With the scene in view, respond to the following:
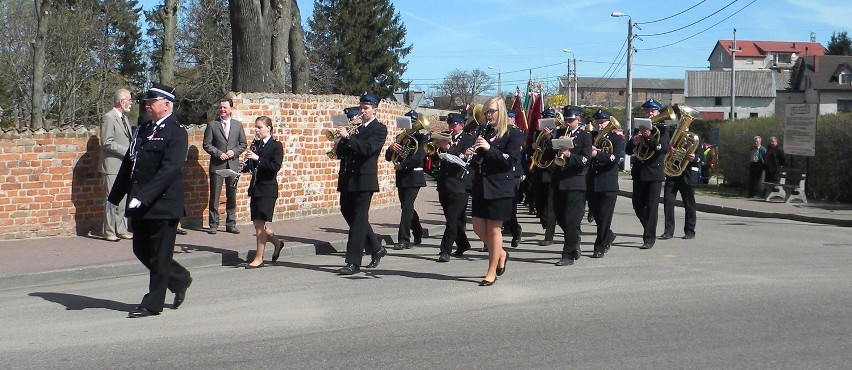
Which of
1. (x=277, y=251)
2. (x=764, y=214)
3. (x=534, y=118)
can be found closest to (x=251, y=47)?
(x=534, y=118)

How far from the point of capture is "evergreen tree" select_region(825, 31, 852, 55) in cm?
9862

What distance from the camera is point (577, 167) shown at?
10.7m

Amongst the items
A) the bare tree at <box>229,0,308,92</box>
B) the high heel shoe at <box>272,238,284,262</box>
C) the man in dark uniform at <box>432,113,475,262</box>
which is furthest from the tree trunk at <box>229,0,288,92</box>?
the man in dark uniform at <box>432,113,475,262</box>

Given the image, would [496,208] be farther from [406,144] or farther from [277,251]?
[277,251]

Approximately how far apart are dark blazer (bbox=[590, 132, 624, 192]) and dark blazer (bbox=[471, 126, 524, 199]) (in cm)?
254

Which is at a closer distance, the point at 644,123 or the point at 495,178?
the point at 495,178

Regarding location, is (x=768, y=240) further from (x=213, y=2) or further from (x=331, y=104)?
(x=213, y=2)

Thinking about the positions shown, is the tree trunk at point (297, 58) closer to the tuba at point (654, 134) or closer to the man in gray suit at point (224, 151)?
the man in gray suit at point (224, 151)

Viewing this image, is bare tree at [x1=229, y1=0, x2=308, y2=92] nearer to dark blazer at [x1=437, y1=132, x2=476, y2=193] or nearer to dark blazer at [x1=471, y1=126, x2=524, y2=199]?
dark blazer at [x1=437, y1=132, x2=476, y2=193]

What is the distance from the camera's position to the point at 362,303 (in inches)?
321

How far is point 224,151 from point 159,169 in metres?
5.32

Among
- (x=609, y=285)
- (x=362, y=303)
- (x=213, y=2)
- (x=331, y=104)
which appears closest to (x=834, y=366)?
(x=609, y=285)

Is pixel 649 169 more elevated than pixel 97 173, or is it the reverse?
pixel 649 169

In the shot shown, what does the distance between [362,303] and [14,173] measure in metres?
6.07
